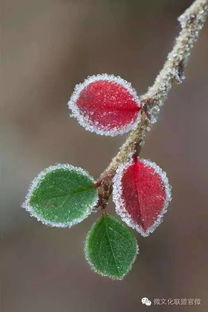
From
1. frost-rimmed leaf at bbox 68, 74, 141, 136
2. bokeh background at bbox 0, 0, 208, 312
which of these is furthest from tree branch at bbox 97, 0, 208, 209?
bokeh background at bbox 0, 0, 208, 312

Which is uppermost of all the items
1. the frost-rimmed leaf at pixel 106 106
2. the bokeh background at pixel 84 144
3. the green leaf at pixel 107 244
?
the bokeh background at pixel 84 144

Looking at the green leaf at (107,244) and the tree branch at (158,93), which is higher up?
the tree branch at (158,93)

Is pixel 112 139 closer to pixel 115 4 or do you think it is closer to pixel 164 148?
pixel 164 148

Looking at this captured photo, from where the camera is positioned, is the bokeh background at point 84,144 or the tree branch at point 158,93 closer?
the tree branch at point 158,93

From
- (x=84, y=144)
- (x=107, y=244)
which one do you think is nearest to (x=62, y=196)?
(x=107, y=244)

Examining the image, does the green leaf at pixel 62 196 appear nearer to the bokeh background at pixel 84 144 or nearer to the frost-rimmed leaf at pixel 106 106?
the frost-rimmed leaf at pixel 106 106

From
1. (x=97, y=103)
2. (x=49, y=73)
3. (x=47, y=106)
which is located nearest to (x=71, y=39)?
(x=49, y=73)

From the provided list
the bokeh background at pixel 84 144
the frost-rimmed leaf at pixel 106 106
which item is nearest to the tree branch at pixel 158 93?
the frost-rimmed leaf at pixel 106 106
